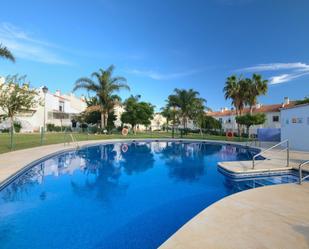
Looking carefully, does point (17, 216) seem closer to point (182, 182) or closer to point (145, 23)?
point (182, 182)

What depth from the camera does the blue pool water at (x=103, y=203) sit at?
396cm

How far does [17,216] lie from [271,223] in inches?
227

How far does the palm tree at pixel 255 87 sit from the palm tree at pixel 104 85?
736 inches

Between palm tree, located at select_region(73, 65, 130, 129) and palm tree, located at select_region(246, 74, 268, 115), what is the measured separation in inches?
736

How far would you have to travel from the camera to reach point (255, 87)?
28.8 meters

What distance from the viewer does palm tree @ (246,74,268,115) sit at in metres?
28.5

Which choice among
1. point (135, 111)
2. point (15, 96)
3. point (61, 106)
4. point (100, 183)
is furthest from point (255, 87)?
point (61, 106)

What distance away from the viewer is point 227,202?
460 cm

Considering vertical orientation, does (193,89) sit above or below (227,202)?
above

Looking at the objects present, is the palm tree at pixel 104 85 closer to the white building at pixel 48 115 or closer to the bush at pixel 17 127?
the white building at pixel 48 115

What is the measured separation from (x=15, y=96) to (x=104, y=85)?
1692 cm

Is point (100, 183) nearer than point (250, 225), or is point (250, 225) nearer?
point (250, 225)

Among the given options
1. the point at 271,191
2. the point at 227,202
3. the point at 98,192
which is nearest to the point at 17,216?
the point at 98,192

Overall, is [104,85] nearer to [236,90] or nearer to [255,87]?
[236,90]
